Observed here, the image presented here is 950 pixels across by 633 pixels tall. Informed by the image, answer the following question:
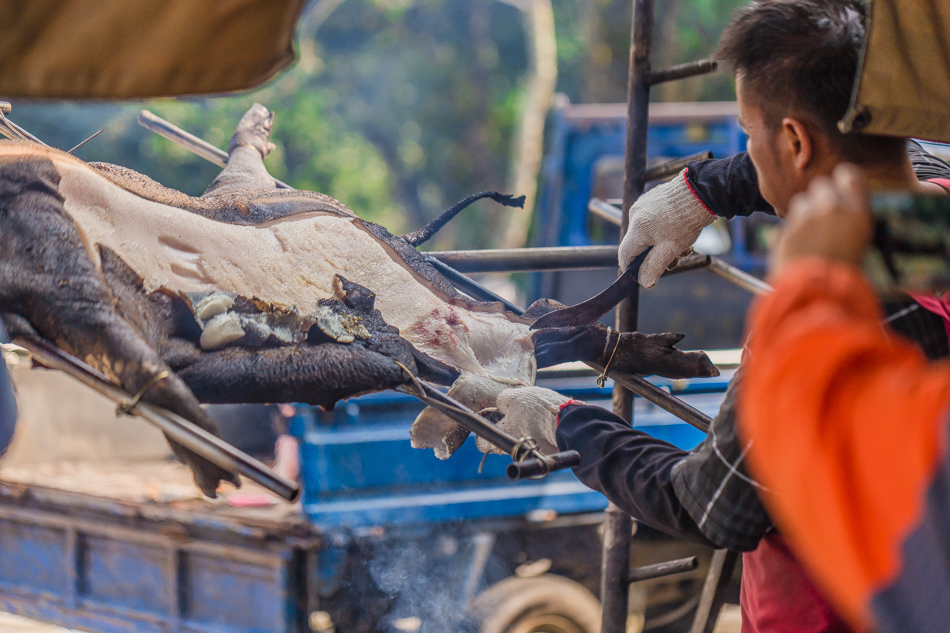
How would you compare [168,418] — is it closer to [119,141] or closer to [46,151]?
[46,151]

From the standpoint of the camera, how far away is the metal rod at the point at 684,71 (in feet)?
6.75

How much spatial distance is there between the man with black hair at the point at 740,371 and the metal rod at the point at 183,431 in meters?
0.62

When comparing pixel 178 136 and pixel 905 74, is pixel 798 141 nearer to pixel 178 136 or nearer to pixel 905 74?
pixel 905 74

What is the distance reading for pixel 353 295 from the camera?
1.89m

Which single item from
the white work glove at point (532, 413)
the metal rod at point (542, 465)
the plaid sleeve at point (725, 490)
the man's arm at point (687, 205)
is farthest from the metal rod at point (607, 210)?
the plaid sleeve at point (725, 490)

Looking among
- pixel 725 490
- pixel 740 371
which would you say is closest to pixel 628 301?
pixel 740 371

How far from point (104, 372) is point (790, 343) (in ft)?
4.09

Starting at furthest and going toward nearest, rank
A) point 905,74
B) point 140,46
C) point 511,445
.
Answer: point 511,445
point 905,74
point 140,46

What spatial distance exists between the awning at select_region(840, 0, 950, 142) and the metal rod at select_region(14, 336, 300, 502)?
1.22 meters

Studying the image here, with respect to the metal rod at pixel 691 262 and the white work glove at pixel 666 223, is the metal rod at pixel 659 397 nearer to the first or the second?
the white work glove at pixel 666 223

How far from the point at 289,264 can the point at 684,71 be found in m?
1.27

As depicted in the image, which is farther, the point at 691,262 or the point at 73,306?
the point at 691,262

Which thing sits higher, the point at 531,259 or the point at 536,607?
the point at 531,259

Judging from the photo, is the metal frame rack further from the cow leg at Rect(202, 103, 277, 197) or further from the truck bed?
the truck bed
